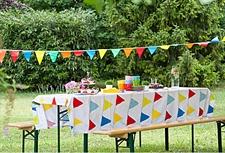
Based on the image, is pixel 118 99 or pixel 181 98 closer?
pixel 118 99

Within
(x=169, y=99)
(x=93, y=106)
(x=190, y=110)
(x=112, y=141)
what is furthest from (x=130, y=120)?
(x=112, y=141)

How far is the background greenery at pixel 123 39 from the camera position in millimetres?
19406

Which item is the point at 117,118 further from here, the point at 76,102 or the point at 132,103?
the point at 76,102

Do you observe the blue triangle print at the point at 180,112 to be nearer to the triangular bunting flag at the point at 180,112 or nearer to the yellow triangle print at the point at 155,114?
the triangular bunting flag at the point at 180,112

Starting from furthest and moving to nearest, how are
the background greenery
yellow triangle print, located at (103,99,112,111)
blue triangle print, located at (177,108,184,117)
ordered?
the background greenery
blue triangle print, located at (177,108,184,117)
yellow triangle print, located at (103,99,112,111)

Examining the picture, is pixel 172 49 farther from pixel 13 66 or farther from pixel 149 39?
pixel 13 66

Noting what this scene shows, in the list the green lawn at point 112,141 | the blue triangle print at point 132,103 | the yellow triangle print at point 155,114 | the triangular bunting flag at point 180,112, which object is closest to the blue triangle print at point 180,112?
the triangular bunting flag at point 180,112

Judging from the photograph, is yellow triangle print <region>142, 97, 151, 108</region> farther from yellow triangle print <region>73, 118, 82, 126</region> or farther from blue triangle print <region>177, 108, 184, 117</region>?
yellow triangle print <region>73, 118, 82, 126</region>

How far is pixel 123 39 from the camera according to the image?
2073 centimetres

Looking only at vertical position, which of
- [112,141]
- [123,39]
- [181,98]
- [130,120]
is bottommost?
[112,141]

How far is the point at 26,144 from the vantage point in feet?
28.2

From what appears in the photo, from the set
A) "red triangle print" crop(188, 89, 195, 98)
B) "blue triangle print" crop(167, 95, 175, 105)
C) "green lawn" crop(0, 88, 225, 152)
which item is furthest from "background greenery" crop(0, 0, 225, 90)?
"blue triangle print" crop(167, 95, 175, 105)

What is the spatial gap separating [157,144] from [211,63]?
40.8 ft

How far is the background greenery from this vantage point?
764 inches
